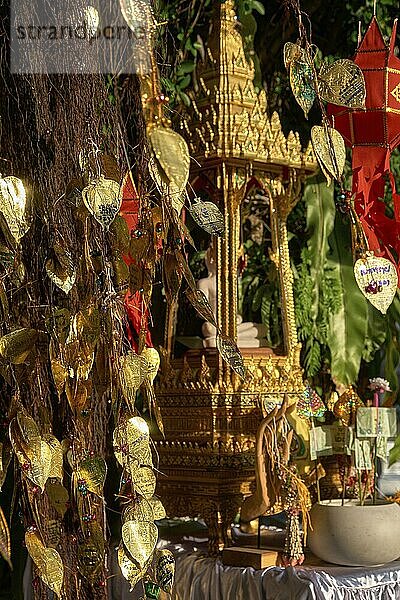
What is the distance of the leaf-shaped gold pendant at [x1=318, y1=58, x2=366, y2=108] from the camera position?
3.99 feet

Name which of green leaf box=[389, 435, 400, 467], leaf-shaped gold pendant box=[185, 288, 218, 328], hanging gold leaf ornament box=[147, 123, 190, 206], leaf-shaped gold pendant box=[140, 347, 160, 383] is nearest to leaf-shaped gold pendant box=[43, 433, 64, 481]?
leaf-shaped gold pendant box=[140, 347, 160, 383]

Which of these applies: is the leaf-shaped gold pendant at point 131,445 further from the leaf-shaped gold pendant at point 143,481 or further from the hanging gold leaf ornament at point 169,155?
the hanging gold leaf ornament at point 169,155

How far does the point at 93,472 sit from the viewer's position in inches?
46.4

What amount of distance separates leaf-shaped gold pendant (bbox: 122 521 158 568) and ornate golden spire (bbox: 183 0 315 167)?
1225mm

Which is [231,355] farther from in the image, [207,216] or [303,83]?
[303,83]

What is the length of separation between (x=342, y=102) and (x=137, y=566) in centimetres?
63

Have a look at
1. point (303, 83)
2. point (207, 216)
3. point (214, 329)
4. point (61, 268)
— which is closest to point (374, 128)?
point (214, 329)

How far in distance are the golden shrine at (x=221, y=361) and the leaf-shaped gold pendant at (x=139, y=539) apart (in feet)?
3.27

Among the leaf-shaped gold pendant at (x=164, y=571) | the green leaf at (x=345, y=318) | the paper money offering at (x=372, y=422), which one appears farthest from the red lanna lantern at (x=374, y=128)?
the leaf-shaped gold pendant at (x=164, y=571)

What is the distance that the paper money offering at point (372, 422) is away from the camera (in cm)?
214

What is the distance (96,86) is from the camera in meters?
1.30

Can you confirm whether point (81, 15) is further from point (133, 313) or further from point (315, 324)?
point (315, 324)

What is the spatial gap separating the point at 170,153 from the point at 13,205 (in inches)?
8.1

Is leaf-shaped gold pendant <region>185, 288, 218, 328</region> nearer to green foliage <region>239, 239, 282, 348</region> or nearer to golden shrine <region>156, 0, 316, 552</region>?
golden shrine <region>156, 0, 316, 552</region>
